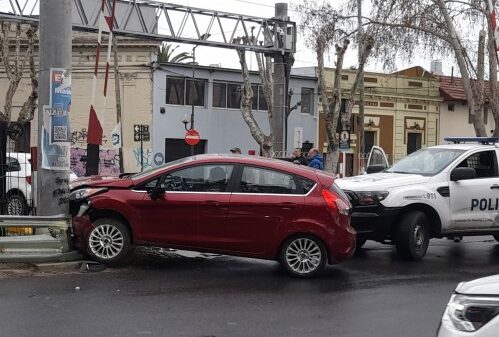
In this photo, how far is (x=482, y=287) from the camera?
3.88 m

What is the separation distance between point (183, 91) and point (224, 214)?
92.7ft

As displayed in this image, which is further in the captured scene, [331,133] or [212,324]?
[331,133]

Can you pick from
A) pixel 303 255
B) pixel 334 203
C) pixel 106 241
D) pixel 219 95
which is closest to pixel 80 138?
pixel 219 95

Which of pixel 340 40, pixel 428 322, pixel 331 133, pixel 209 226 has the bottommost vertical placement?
pixel 428 322

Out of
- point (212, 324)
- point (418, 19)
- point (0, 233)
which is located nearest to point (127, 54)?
point (418, 19)

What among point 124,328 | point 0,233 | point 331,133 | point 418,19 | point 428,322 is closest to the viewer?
point 124,328

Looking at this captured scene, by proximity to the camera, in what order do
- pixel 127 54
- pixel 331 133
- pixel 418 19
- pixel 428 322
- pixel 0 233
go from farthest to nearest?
pixel 127 54
pixel 331 133
pixel 418 19
pixel 0 233
pixel 428 322

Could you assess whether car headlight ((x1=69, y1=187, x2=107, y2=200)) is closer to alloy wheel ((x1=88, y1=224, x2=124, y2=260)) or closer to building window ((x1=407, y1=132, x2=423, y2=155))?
alloy wheel ((x1=88, y1=224, x2=124, y2=260))

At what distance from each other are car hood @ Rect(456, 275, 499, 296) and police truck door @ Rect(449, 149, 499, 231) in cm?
746

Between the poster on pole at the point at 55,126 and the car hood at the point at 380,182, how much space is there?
4.30 metres

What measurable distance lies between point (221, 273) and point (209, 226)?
77 cm

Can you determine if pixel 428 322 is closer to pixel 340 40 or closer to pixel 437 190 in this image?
pixel 437 190

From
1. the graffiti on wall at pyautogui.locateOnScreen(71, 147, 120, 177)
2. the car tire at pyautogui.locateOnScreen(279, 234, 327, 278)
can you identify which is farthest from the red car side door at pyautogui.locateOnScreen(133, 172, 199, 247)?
the graffiti on wall at pyautogui.locateOnScreen(71, 147, 120, 177)

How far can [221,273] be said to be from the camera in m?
9.55
